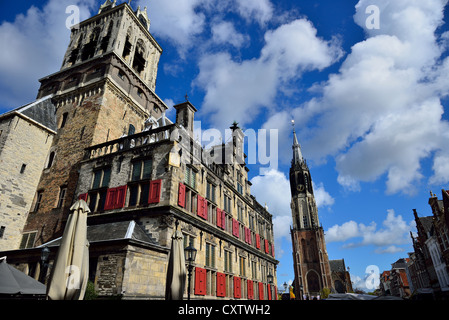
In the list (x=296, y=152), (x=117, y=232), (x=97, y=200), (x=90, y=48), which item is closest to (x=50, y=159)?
(x=97, y=200)

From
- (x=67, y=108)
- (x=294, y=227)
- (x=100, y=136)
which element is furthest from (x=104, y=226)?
(x=294, y=227)

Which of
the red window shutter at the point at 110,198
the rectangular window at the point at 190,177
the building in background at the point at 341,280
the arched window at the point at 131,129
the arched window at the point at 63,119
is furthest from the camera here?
the building in background at the point at 341,280

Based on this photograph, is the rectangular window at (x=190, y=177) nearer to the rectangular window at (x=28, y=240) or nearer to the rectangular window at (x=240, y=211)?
the rectangular window at (x=240, y=211)

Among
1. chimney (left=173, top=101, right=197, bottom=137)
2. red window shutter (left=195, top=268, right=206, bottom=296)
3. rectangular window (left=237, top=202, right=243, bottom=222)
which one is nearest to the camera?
red window shutter (left=195, top=268, right=206, bottom=296)

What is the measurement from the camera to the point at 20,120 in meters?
19.2

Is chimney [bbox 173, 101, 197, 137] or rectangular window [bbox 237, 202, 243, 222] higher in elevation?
chimney [bbox 173, 101, 197, 137]

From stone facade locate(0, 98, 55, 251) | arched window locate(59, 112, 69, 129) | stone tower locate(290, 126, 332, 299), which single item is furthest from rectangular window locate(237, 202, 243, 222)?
stone tower locate(290, 126, 332, 299)

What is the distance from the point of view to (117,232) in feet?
42.1

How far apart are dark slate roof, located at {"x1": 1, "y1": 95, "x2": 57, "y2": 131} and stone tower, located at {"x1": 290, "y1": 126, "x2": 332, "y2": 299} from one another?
210 ft

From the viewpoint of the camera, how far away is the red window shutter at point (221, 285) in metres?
16.5

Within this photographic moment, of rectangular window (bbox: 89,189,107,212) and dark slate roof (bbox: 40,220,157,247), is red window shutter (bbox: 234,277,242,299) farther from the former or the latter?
rectangular window (bbox: 89,189,107,212)

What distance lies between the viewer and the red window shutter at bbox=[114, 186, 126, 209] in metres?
15.0

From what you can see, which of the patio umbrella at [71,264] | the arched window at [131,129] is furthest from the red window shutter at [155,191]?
the arched window at [131,129]

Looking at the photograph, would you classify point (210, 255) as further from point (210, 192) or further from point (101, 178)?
point (101, 178)
